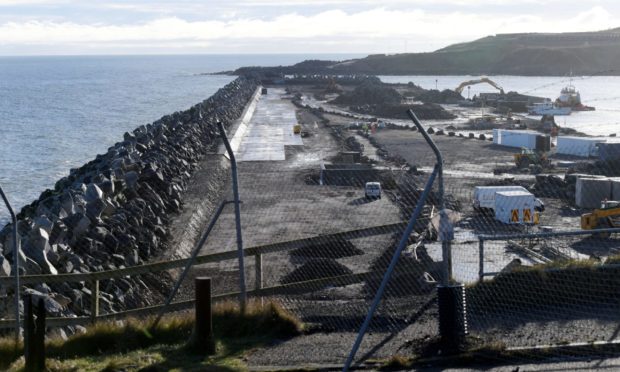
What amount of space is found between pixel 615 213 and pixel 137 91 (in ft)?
399

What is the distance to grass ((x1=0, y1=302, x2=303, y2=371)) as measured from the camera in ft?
28.4

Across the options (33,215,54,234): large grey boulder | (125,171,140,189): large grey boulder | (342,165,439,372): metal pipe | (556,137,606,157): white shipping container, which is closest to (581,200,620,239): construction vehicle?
(125,171,140,189): large grey boulder

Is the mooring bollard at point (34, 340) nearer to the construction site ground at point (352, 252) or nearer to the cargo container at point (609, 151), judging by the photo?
the construction site ground at point (352, 252)

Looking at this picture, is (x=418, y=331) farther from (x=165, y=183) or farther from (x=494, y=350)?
(x=165, y=183)

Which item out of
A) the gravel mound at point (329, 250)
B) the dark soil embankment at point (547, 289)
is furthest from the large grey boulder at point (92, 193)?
the dark soil embankment at point (547, 289)

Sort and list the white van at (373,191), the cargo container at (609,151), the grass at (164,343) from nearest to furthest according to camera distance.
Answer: the grass at (164,343) < the white van at (373,191) < the cargo container at (609,151)

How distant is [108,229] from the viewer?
1805 cm

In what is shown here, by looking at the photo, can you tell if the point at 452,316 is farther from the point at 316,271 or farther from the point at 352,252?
the point at 352,252

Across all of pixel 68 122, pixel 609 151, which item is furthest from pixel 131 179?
pixel 68 122

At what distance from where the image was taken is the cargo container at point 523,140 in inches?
1795

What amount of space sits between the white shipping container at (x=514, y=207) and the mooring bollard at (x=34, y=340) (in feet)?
50.7

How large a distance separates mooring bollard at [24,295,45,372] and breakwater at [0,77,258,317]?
1.56 metres

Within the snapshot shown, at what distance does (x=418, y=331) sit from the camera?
31.2ft

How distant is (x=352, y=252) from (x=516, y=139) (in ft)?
104
